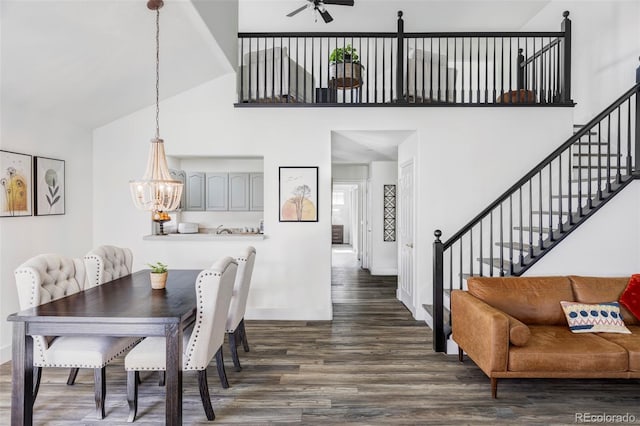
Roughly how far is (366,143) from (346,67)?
1.28 m

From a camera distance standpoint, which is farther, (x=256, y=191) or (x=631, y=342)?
(x=256, y=191)

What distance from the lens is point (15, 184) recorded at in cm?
368

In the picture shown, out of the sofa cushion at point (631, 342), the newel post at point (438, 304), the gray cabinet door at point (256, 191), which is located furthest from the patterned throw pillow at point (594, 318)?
the gray cabinet door at point (256, 191)

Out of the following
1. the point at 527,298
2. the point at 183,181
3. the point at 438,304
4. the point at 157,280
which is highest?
the point at 183,181

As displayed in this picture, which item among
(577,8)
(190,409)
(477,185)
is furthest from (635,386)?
(577,8)

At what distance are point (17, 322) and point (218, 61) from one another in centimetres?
340

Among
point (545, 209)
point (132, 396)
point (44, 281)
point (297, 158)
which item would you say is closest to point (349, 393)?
point (132, 396)

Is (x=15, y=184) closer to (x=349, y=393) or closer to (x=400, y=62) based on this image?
(x=349, y=393)

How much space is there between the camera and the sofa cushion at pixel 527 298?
3363mm

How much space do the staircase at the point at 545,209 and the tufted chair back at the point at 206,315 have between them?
2260 millimetres

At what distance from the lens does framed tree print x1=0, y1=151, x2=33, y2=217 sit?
3.53 metres

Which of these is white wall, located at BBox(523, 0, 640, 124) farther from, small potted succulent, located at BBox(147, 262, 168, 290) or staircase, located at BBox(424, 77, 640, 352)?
small potted succulent, located at BBox(147, 262, 168, 290)

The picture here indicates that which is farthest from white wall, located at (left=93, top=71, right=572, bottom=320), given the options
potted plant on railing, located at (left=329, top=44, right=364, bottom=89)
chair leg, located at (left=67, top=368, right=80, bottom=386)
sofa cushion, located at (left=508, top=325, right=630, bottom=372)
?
sofa cushion, located at (left=508, top=325, right=630, bottom=372)

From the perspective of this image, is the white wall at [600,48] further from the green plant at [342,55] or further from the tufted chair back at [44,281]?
the tufted chair back at [44,281]
